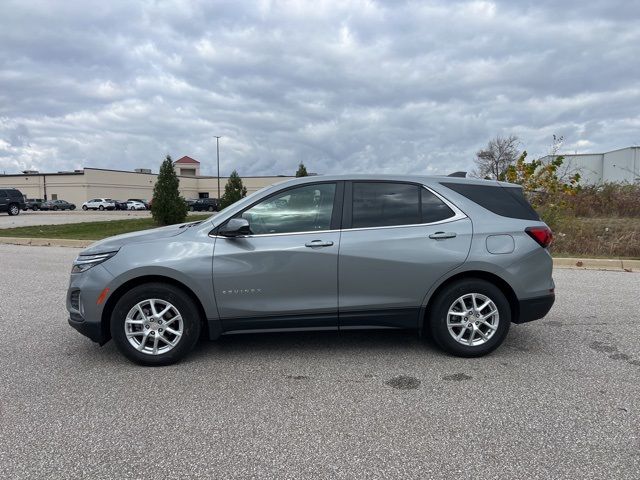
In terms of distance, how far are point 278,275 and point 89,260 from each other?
1.71 metres

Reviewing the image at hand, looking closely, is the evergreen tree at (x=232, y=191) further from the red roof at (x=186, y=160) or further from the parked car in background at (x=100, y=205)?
the red roof at (x=186, y=160)

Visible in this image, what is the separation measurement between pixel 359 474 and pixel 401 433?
55 cm

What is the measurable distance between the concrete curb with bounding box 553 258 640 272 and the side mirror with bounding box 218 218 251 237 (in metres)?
8.90

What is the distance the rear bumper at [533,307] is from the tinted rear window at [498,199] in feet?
2.60

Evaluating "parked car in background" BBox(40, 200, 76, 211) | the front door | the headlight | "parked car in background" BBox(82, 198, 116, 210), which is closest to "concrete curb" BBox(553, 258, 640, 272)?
the front door

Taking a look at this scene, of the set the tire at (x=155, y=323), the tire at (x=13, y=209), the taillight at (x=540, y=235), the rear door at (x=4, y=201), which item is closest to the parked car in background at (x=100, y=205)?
the tire at (x=13, y=209)

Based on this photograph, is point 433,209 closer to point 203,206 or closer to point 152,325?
point 152,325

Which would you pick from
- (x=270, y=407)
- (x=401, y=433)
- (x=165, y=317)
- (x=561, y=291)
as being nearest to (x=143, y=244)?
(x=165, y=317)

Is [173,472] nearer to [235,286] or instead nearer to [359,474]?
[359,474]

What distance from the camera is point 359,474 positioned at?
8.83 ft

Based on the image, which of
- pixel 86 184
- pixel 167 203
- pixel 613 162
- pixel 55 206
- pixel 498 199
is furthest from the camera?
pixel 86 184

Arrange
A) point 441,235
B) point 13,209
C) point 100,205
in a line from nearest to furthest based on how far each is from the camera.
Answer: point 441,235
point 13,209
point 100,205

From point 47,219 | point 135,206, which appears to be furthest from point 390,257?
point 135,206

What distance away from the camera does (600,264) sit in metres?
10.8
